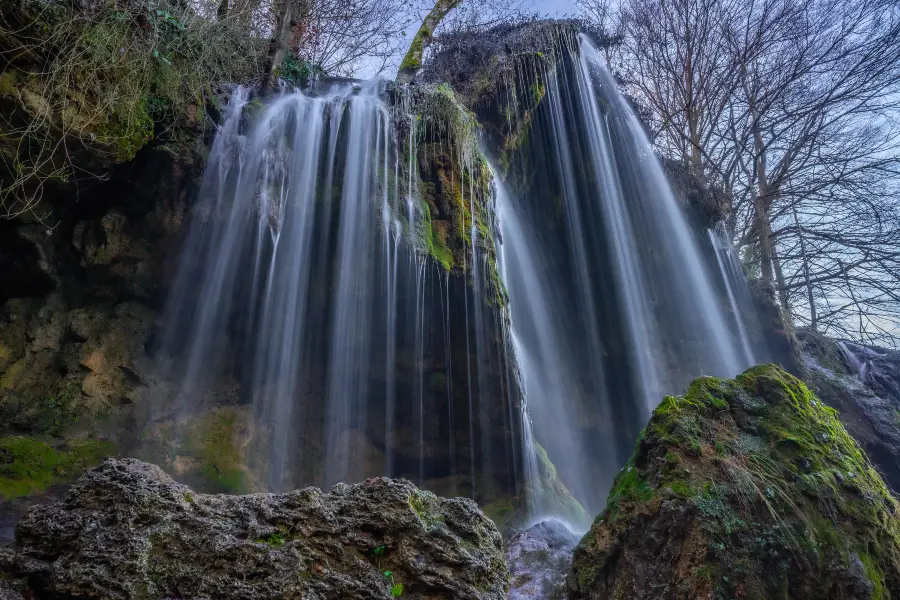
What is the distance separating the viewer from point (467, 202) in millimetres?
7227

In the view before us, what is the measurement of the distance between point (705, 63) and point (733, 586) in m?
15.6

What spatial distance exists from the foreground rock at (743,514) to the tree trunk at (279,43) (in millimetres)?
8818

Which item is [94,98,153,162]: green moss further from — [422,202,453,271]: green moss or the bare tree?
the bare tree

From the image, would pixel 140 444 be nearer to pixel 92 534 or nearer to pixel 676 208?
pixel 92 534

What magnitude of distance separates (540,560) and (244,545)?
3.70 meters

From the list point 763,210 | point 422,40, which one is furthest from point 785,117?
point 422,40

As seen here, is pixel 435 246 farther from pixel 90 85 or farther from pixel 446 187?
pixel 90 85

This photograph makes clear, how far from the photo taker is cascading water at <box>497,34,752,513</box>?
9586 mm

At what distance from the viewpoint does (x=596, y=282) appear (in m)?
10.8

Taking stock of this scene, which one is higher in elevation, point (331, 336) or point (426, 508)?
point (331, 336)

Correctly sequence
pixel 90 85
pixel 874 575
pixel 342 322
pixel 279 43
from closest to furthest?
1. pixel 874 575
2. pixel 90 85
3. pixel 342 322
4. pixel 279 43

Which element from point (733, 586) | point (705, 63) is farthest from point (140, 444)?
point (705, 63)

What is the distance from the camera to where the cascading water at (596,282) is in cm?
959

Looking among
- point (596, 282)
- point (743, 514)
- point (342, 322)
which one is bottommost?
point (743, 514)
